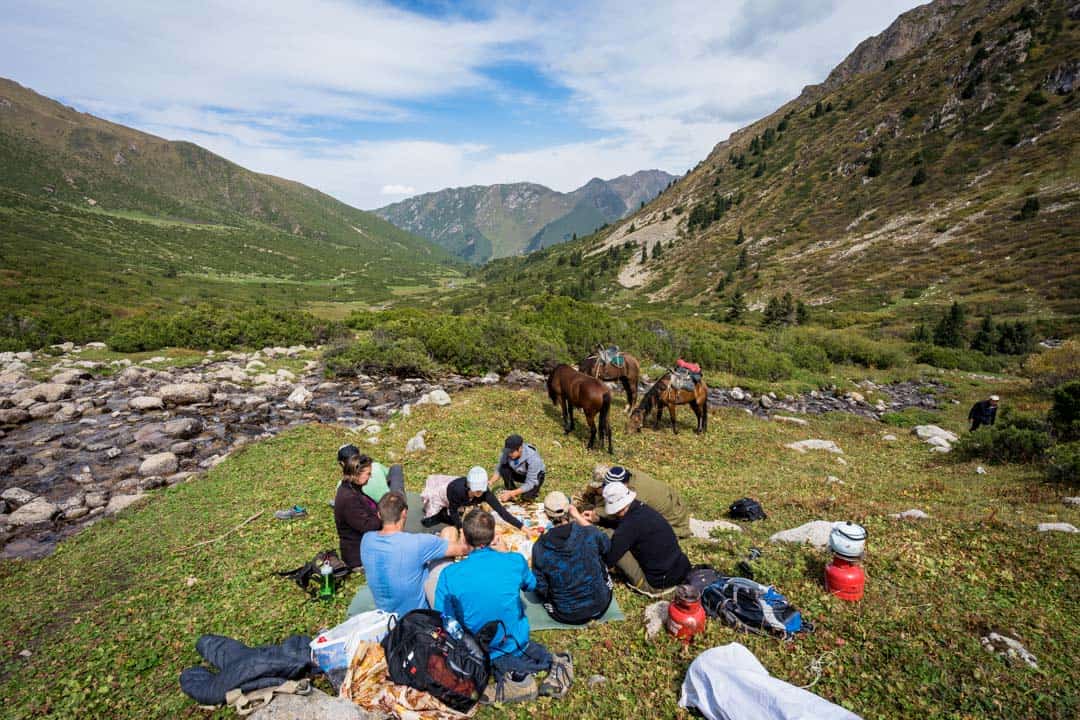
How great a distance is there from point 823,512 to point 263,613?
11.0 metres

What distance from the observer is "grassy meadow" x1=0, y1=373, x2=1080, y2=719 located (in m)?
5.07

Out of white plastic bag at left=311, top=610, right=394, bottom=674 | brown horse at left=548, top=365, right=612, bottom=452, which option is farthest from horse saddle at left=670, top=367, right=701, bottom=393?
white plastic bag at left=311, top=610, right=394, bottom=674

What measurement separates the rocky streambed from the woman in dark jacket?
25.5 ft

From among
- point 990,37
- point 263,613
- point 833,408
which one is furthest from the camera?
point 990,37

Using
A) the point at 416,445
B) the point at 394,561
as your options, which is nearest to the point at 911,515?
the point at 394,561

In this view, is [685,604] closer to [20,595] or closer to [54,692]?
[54,692]

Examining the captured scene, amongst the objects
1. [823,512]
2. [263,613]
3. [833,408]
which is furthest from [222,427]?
[833,408]

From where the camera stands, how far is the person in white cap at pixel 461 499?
779cm

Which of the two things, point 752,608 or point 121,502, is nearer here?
point 752,608

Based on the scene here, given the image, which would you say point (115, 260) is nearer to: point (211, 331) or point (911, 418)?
point (211, 331)

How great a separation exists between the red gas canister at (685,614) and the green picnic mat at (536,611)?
88 cm

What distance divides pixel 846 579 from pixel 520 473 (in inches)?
236

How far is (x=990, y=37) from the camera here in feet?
333

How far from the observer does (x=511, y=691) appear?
5117 mm
